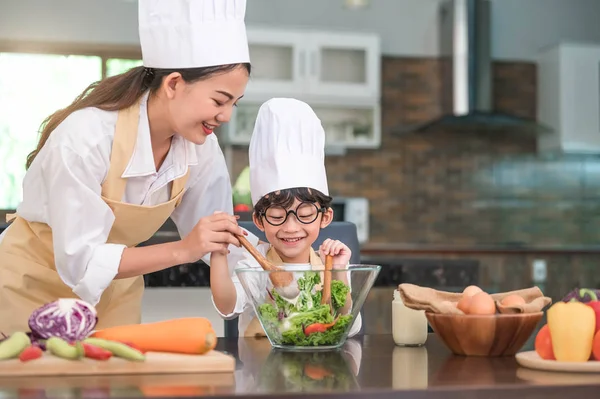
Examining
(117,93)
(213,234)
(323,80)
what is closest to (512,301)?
(213,234)

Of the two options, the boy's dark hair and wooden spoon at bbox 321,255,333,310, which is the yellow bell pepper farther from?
the boy's dark hair

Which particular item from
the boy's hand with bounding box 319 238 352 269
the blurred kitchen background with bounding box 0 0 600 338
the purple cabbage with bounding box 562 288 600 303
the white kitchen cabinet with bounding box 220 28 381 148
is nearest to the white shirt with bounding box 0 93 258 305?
the boy's hand with bounding box 319 238 352 269

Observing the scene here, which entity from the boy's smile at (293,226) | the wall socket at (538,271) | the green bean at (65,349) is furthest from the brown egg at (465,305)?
the wall socket at (538,271)

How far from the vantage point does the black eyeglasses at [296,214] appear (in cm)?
177

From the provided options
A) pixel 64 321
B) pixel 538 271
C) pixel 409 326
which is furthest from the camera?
pixel 538 271

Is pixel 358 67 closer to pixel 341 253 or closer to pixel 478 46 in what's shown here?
pixel 478 46

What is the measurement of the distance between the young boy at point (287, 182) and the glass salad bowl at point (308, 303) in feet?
0.97

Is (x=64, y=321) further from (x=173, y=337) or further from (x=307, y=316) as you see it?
(x=307, y=316)

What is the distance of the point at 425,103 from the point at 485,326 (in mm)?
5804

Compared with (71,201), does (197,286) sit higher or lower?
lower

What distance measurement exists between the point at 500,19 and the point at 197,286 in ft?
17.8

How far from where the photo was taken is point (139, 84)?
1.78 meters

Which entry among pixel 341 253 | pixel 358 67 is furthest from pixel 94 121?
pixel 358 67

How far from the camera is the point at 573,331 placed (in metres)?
1.20
